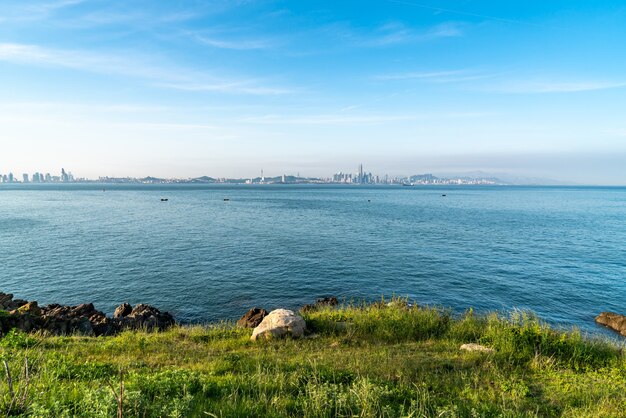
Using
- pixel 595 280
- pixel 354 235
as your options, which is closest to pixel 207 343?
pixel 595 280

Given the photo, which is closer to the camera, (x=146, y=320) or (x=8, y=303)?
(x=146, y=320)

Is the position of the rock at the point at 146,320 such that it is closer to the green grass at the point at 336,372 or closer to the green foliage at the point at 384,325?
the green grass at the point at 336,372

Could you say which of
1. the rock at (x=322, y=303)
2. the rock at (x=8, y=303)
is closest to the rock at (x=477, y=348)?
the rock at (x=322, y=303)

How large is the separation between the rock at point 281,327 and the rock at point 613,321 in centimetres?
2517

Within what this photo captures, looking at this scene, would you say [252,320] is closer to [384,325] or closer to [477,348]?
[384,325]

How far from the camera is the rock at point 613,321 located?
22.9 metres

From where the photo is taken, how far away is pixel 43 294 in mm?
27688

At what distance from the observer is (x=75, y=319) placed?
1869cm

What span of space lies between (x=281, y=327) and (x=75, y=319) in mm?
13946

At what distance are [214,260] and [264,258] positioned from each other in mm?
6344

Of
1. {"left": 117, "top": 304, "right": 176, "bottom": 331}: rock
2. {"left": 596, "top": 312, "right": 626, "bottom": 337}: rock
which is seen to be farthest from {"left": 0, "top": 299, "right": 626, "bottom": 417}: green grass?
{"left": 596, "top": 312, "right": 626, "bottom": 337}: rock

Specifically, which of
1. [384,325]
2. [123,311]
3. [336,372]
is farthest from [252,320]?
[336,372]

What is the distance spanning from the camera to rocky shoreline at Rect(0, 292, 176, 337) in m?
16.8

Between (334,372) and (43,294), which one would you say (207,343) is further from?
(43,294)
